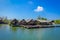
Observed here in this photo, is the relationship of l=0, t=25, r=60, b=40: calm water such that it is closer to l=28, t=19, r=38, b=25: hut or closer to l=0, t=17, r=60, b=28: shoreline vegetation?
l=0, t=17, r=60, b=28: shoreline vegetation

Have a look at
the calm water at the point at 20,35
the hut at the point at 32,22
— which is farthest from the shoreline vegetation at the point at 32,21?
the calm water at the point at 20,35

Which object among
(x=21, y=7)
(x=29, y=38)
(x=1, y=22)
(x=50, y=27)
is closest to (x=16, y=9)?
(x=21, y=7)

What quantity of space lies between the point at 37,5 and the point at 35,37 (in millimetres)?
1386

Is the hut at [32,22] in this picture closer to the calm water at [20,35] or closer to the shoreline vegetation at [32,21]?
the shoreline vegetation at [32,21]

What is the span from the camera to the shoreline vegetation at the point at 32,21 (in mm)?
5869

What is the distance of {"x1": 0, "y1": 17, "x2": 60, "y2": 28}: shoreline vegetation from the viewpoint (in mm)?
5869

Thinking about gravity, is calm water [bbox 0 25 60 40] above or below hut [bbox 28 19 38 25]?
below

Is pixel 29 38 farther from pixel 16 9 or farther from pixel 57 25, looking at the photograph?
pixel 57 25

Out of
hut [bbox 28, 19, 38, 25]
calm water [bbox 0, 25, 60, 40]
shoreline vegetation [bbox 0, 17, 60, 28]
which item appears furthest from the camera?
hut [bbox 28, 19, 38, 25]

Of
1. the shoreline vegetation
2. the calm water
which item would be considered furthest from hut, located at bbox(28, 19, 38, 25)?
the calm water

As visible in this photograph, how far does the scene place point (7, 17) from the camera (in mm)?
5504

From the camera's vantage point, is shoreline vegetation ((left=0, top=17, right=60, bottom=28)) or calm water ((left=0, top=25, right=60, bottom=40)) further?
shoreline vegetation ((left=0, top=17, right=60, bottom=28))

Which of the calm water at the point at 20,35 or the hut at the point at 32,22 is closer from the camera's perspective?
the calm water at the point at 20,35

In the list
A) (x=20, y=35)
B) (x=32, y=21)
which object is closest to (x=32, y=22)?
(x=32, y=21)
